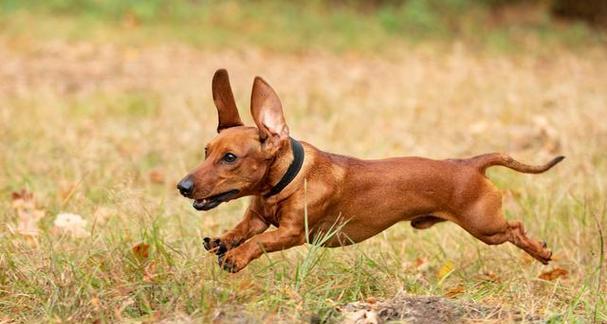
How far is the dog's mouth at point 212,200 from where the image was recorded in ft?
12.3

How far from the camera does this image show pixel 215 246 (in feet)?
12.8

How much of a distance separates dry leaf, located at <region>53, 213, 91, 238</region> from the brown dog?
108 centimetres

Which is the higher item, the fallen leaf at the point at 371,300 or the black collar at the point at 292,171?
the black collar at the point at 292,171

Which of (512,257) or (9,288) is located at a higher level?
(9,288)

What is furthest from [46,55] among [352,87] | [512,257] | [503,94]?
[512,257]

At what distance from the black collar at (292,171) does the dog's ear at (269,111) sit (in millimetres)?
82

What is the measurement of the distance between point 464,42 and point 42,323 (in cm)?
1192

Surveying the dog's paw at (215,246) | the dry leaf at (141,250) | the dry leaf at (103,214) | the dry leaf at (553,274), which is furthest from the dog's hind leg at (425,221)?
the dry leaf at (103,214)

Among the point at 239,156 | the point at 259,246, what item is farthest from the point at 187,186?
the point at 259,246

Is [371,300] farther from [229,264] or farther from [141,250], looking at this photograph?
[141,250]

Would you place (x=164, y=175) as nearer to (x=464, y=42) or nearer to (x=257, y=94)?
(x=257, y=94)

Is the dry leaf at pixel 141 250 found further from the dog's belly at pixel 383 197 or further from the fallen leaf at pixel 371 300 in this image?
the fallen leaf at pixel 371 300

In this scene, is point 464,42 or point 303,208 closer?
point 303,208

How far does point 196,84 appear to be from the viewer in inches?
414
